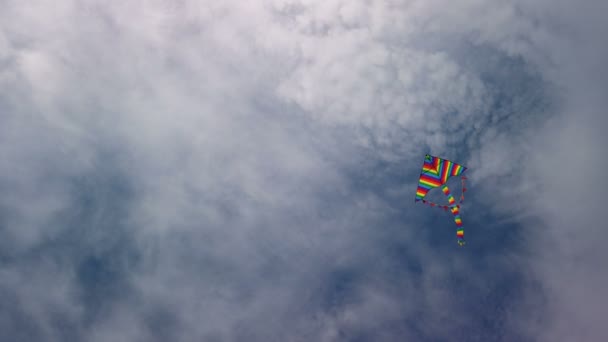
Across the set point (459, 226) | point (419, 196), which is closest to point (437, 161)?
point (419, 196)

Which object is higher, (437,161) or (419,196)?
(437,161)

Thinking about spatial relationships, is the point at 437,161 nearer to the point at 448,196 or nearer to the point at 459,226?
the point at 448,196

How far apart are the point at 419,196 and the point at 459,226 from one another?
230 inches

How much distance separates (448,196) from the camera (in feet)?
117

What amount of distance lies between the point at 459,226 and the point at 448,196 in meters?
3.69

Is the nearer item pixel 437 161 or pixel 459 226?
pixel 437 161

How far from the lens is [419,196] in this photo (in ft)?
116

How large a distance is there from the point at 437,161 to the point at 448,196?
441cm

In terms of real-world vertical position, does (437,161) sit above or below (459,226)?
above

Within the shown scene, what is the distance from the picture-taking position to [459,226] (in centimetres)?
3631

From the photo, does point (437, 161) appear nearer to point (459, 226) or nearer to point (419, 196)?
point (419, 196)

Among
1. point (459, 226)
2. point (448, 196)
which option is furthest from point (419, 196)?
point (459, 226)

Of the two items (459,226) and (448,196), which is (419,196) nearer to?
(448,196)
